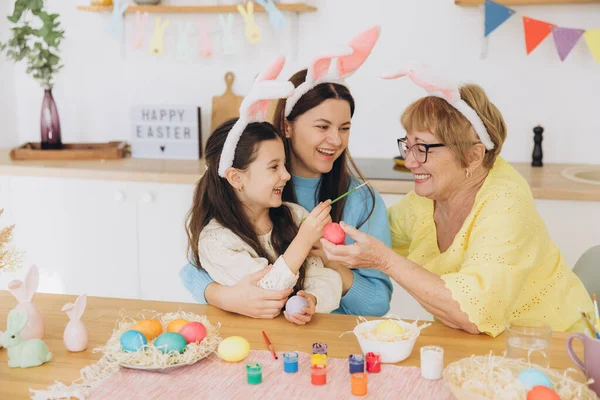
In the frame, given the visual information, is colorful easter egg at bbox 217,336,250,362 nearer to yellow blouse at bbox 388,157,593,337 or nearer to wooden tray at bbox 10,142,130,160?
yellow blouse at bbox 388,157,593,337

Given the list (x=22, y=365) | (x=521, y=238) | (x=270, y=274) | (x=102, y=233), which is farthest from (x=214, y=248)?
(x=102, y=233)

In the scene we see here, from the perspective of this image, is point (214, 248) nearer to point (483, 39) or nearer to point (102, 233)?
point (102, 233)

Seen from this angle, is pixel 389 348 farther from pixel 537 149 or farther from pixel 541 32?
pixel 541 32

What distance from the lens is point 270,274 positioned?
1.76 metres

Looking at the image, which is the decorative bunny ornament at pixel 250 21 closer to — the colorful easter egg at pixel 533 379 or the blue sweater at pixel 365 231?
the blue sweater at pixel 365 231

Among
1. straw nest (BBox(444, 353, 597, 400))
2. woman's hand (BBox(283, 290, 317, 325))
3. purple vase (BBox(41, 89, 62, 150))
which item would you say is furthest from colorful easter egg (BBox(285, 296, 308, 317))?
purple vase (BBox(41, 89, 62, 150))

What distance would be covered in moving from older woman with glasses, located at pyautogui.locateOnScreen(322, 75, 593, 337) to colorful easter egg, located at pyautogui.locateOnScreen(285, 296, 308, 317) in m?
0.13

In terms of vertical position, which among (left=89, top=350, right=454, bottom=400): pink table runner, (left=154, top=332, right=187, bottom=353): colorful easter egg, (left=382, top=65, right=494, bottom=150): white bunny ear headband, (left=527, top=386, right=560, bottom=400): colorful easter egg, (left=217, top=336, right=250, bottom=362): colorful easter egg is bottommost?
(left=89, top=350, right=454, bottom=400): pink table runner

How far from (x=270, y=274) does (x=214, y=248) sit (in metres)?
0.18

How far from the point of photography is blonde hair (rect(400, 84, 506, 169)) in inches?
72.9

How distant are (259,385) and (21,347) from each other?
1.57 ft

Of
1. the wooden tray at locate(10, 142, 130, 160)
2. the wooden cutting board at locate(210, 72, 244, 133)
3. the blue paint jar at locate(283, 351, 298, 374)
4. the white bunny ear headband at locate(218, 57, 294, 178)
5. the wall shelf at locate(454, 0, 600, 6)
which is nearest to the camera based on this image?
the blue paint jar at locate(283, 351, 298, 374)

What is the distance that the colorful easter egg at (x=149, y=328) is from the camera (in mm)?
1501

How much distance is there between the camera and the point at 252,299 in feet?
5.59
